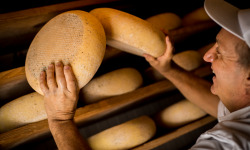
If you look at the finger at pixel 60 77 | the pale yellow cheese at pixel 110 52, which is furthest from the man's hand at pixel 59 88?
the pale yellow cheese at pixel 110 52

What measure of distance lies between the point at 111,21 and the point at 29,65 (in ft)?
1.16

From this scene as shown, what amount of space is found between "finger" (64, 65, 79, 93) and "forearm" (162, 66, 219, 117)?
0.56m

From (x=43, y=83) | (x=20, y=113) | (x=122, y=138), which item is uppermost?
(x=43, y=83)

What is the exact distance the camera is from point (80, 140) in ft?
2.62

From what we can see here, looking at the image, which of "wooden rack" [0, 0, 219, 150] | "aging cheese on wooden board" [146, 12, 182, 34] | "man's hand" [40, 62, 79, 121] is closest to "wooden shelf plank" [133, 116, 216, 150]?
"wooden rack" [0, 0, 219, 150]

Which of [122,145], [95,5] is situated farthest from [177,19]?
[122,145]

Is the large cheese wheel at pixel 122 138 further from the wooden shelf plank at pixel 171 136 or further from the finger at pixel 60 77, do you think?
the finger at pixel 60 77

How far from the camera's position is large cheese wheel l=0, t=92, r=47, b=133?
2.89 feet

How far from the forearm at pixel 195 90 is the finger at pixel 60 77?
593 millimetres

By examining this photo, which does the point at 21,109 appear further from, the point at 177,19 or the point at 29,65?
the point at 177,19

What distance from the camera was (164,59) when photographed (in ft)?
3.30

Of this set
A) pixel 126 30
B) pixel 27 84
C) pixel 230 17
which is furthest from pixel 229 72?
pixel 27 84

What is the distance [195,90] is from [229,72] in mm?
374

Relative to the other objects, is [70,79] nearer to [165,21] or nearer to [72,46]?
[72,46]
